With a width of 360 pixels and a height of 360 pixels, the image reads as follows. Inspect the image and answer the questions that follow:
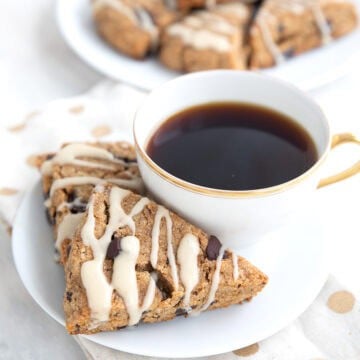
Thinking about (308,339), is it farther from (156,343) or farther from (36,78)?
(36,78)

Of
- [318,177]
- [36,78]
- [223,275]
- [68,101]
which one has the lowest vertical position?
[36,78]

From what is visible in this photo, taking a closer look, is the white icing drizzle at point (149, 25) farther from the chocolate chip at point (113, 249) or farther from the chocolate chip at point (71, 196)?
the chocolate chip at point (113, 249)

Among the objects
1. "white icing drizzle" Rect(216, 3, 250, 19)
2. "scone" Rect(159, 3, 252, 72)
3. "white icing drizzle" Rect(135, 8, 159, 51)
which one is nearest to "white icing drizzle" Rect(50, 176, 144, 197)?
"scone" Rect(159, 3, 252, 72)

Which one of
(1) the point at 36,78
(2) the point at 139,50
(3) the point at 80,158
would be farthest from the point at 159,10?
(3) the point at 80,158

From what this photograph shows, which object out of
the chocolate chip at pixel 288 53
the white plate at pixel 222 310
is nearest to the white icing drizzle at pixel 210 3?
the chocolate chip at pixel 288 53

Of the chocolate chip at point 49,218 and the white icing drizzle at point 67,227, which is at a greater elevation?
the white icing drizzle at point 67,227

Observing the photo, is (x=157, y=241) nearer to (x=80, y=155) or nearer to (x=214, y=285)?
(x=214, y=285)

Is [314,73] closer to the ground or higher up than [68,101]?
higher up
